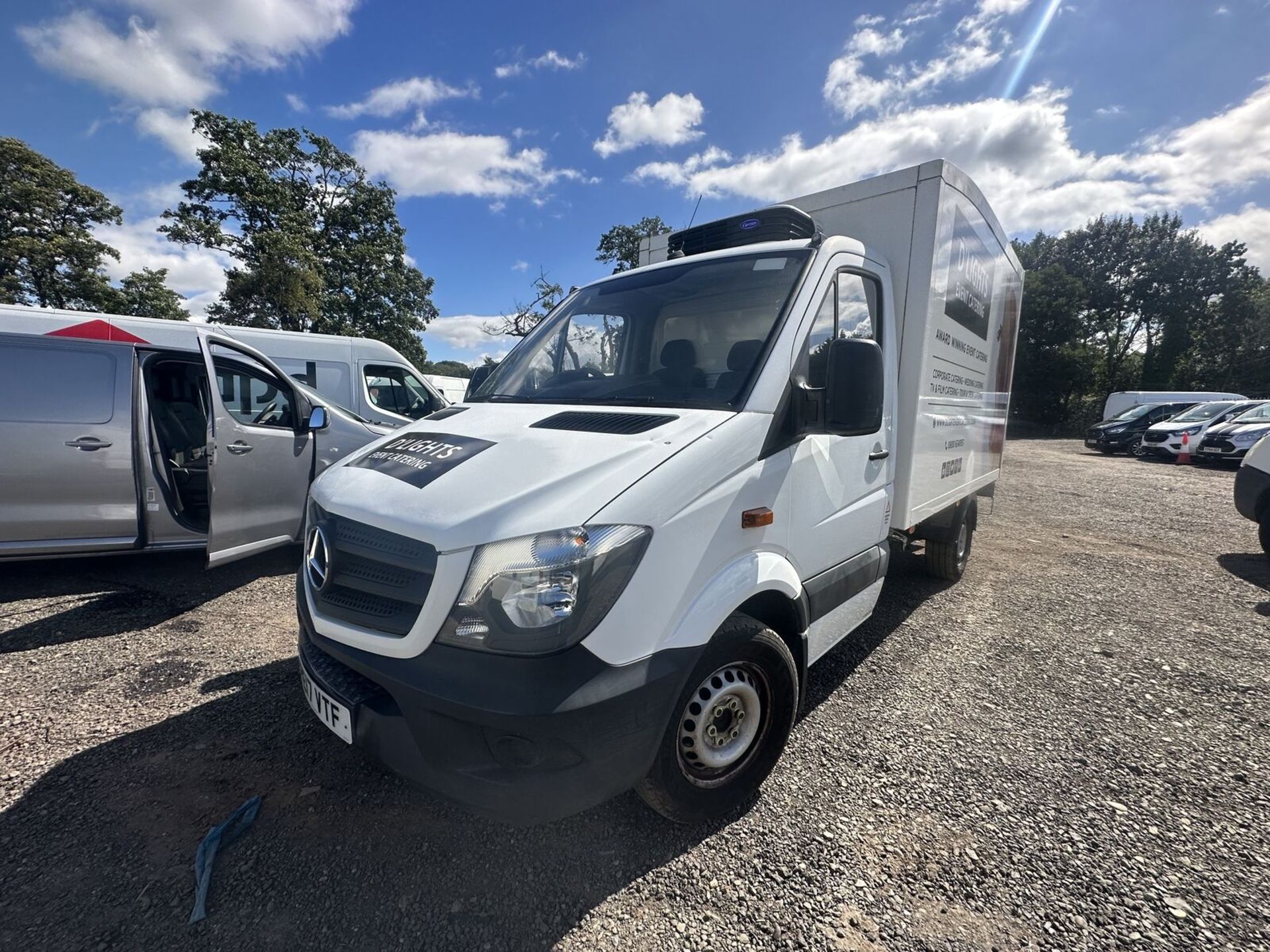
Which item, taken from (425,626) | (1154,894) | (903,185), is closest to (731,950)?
(425,626)

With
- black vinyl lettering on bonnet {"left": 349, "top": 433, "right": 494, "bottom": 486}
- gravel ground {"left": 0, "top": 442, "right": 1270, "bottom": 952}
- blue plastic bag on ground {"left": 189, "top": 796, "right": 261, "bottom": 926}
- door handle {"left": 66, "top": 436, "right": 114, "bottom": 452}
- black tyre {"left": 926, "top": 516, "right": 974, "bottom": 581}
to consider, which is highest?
black vinyl lettering on bonnet {"left": 349, "top": 433, "right": 494, "bottom": 486}

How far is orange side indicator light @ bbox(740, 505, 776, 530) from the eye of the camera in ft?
6.85

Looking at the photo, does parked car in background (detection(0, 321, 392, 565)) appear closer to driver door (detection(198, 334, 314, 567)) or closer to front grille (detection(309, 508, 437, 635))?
driver door (detection(198, 334, 314, 567))

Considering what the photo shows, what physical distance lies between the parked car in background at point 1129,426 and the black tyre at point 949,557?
62.9ft

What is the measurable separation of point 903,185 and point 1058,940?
344cm

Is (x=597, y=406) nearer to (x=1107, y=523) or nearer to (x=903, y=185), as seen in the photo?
(x=903, y=185)

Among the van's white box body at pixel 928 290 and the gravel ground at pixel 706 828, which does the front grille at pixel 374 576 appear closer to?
the gravel ground at pixel 706 828

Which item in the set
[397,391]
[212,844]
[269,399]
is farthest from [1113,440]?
[212,844]

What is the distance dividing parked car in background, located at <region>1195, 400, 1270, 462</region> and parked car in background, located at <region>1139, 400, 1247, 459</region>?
323mm

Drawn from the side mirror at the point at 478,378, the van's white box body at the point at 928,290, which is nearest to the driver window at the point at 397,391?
the side mirror at the point at 478,378

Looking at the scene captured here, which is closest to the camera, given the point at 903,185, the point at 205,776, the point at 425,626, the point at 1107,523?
the point at 425,626

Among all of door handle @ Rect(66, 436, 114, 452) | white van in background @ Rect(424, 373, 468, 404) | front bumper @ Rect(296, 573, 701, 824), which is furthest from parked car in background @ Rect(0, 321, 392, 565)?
white van in background @ Rect(424, 373, 468, 404)

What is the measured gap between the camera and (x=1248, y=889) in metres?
1.99

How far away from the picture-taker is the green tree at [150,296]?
29.6 meters
